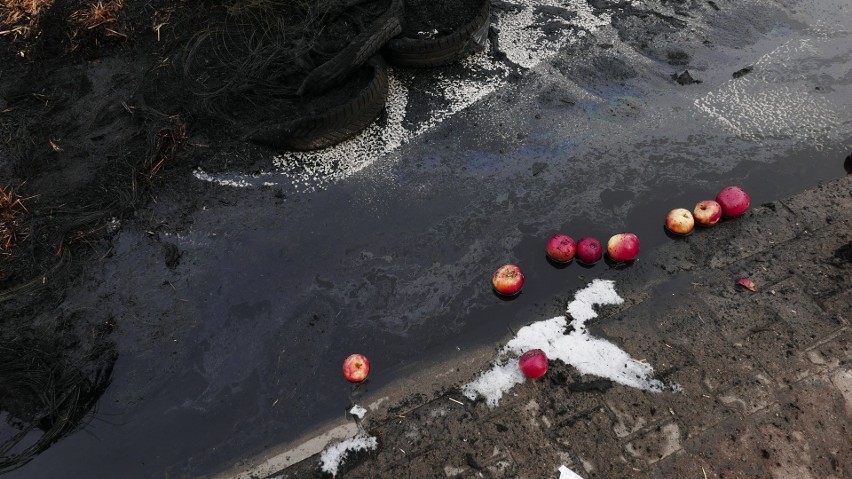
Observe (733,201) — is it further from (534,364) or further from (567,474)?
(567,474)

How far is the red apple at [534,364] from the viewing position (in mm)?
3627

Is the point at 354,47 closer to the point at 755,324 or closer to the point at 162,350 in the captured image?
the point at 162,350

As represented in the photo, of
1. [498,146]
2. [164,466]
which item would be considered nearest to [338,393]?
[164,466]

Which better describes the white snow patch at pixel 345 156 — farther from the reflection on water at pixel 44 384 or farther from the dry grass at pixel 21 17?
the dry grass at pixel 21 17

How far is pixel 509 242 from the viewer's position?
4.53m

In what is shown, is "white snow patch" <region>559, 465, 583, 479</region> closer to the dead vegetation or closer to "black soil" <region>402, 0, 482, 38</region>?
the dead vegetation

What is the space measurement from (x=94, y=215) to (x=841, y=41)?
8.63 m

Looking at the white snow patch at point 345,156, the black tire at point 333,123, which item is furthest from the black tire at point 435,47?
the white snow patch at point 345,156

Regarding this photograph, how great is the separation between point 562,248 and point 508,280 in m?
0.57

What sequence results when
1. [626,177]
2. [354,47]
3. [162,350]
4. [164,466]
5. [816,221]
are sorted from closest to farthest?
[164,466] → [162,350] → [816,221] → [626,177] → [354,47]

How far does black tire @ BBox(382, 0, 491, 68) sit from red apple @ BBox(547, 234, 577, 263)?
2.67 meters

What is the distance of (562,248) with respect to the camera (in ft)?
14.0

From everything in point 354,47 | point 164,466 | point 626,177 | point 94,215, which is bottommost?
point 164,466

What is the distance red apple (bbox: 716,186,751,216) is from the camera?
4492 millimetres
